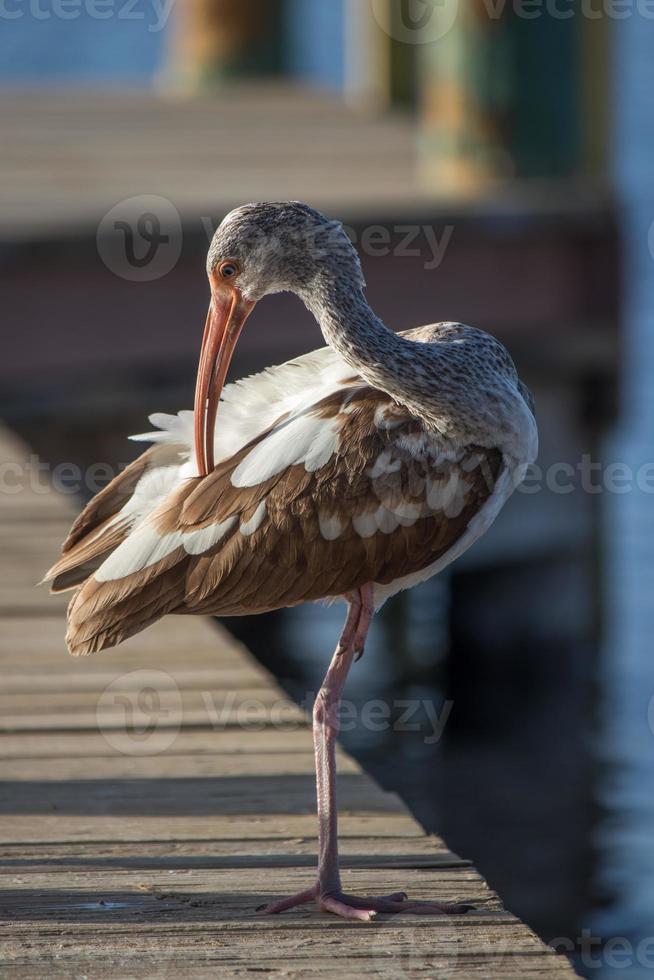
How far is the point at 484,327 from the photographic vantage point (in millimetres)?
9078

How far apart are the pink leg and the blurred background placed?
11.7ft

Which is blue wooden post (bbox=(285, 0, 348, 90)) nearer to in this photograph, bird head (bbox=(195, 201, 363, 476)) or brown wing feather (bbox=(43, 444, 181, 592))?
brown wing feather (bbox=(43, 444, 181, 592))

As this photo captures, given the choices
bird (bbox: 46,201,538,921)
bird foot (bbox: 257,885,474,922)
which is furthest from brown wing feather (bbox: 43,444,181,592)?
bird foot (bbox: 257,885,474,922)

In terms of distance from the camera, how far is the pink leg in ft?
12.5

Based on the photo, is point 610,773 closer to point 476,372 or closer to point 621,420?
point 621,420

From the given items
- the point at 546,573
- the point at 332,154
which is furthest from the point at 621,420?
the point at 332,154

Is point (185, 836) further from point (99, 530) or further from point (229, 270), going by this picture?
point (229, 270)

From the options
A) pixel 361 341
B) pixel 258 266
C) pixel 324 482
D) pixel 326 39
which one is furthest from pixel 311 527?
pixel 326 39

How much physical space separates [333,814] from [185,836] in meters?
0.58

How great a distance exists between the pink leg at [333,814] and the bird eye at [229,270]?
823 millimetres

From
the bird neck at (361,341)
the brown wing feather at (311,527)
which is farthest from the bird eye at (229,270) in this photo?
the brown wing feather at (311,527)

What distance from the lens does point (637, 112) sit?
31266 mm

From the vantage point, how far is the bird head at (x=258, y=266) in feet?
12.6

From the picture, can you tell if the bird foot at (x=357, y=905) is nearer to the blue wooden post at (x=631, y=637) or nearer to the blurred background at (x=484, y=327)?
the blurred background at (x=484, y=327)
